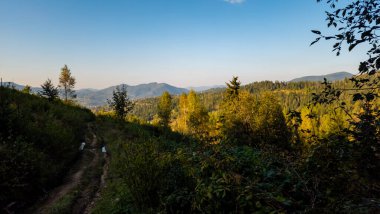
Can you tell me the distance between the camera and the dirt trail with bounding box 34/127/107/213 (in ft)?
29.5

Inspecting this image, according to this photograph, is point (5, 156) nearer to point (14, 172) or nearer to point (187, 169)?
→ point (14, 172)

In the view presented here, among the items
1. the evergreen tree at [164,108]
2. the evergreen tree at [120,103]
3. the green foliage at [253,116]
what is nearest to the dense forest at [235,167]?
the evergreen tree at [120,103]

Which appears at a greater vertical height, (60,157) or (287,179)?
(287,179)

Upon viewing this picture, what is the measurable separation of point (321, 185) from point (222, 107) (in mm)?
35762

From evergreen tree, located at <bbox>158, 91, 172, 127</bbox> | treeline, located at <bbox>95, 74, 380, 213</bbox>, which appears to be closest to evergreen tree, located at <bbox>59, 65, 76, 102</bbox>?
evergreen tree, located at <bbox>158, 91, 172, 127</bbox>

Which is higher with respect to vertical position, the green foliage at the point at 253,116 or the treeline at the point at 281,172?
the treeline at the point at 281,172

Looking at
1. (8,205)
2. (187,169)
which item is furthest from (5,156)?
(187,169)

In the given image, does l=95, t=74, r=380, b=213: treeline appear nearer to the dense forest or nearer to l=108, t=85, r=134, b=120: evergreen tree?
the dense forest

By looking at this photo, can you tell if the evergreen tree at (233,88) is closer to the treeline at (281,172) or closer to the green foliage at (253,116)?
the green foliage at (253,116)

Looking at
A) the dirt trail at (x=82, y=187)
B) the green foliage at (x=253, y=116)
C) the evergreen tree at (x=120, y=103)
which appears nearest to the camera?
the dirt trail at (x=82, y=187)

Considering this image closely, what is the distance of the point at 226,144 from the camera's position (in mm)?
7586

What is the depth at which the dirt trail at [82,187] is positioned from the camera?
8988mm

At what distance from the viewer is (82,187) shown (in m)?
11.0

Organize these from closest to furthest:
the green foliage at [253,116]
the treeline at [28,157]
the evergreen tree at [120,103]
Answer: the treeline at [28,157] → the green foliage at [253,116] → the evergreen tree at [120,103]
